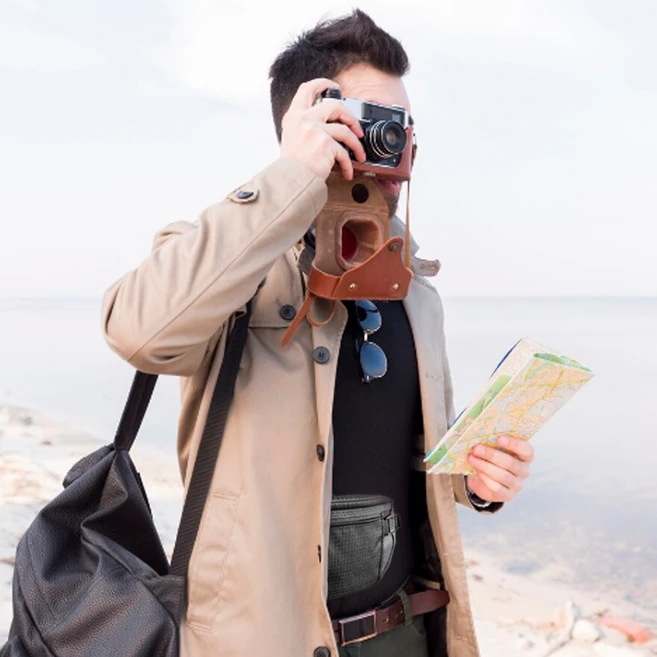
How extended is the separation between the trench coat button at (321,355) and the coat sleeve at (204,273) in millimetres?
172

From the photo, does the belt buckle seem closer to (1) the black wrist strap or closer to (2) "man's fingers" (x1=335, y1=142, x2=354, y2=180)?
(1) the black wrist strap

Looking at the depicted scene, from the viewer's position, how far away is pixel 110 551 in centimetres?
113

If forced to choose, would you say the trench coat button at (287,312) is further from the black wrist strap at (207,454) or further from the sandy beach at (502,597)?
the sandy beach at (502,597)

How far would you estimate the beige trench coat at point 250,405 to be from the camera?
1071mm

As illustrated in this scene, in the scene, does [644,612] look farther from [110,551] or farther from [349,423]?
[110,551]

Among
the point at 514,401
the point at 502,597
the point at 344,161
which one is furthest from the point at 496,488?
the point at 502,597

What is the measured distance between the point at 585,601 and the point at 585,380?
3.20m

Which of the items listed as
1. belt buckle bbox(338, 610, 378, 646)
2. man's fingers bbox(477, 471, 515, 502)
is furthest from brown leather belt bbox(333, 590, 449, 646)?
man's fingers bbox(477, 471, 515, 502)

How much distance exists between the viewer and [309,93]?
124 cm

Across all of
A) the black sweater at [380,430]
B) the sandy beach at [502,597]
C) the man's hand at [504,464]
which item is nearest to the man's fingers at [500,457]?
the man's hand at [504,464]

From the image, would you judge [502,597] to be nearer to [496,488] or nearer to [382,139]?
[496,488]

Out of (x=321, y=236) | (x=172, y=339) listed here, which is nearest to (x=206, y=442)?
(x=172, y=339)

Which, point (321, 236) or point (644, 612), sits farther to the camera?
point (644, 612)

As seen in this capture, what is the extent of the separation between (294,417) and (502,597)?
9.77 feet
